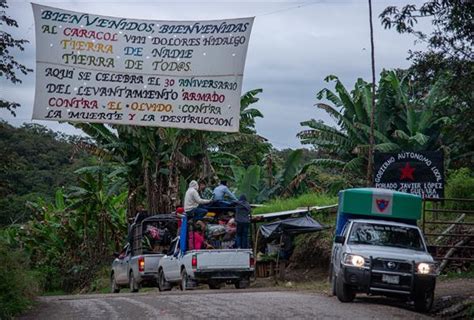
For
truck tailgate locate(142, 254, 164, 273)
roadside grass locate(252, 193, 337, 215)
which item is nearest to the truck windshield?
truck tailgate locate(142, 254, 164, 273)

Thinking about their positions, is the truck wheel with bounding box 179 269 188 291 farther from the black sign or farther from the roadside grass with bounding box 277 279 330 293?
the black sign

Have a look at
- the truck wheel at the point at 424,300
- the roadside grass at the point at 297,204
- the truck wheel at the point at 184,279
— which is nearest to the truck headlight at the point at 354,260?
the truck wheel at the point at 424,300

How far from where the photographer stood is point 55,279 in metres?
36.3

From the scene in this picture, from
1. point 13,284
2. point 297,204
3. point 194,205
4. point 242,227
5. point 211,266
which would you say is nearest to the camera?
point 13,284

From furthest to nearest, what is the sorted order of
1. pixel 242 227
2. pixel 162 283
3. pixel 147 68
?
pixel 162 283 → pixel 242 227 → pixel 147 68

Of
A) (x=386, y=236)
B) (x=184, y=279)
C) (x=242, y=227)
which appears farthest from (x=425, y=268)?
(x=184, y=279)

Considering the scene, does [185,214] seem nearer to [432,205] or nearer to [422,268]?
[422,268]

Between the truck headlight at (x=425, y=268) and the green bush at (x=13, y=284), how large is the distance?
7644 millimetres

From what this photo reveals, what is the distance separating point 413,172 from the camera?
69.8ft

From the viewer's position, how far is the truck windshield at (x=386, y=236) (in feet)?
53.5

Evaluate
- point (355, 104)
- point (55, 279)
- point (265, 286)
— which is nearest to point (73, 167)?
point (55, 279)

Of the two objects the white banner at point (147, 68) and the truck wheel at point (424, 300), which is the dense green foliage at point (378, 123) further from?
the truck wheel at point (424, 300)

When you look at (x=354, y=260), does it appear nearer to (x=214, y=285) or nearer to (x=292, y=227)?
(x=214, y=285)

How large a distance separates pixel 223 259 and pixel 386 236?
17.6 feet
